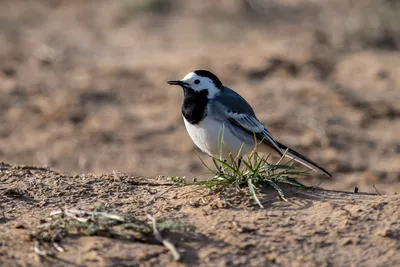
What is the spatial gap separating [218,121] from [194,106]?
0.26m

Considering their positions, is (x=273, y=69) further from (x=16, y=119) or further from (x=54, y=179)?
(x=54, y=179)

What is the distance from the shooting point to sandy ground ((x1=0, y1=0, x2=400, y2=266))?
16.9 ft

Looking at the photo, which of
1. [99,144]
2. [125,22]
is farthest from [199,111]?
[125,22]

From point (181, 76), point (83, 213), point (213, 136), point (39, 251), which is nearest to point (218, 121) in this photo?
point (213, 136)

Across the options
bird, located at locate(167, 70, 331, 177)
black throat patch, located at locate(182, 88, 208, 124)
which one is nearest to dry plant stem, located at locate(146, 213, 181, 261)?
bird, located at locate(167, 70, 331, 177)

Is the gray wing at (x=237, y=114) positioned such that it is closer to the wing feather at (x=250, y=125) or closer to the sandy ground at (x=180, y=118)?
the wing feather at (x=250, y=125)

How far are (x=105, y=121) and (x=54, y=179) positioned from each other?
530 cm

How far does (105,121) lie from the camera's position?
1175 centimetres

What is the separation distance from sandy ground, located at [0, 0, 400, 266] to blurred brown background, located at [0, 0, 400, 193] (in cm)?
3

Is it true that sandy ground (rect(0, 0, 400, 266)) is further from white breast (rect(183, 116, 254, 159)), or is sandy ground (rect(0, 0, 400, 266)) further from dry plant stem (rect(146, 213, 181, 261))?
white breast (rect(183, 116, 254, 159))

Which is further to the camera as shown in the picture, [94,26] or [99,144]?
[94,26]

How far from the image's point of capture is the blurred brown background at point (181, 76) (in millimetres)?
10984

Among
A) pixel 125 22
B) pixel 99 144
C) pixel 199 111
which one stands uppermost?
pixel 125 22

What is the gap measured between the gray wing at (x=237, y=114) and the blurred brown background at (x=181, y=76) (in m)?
2.95
